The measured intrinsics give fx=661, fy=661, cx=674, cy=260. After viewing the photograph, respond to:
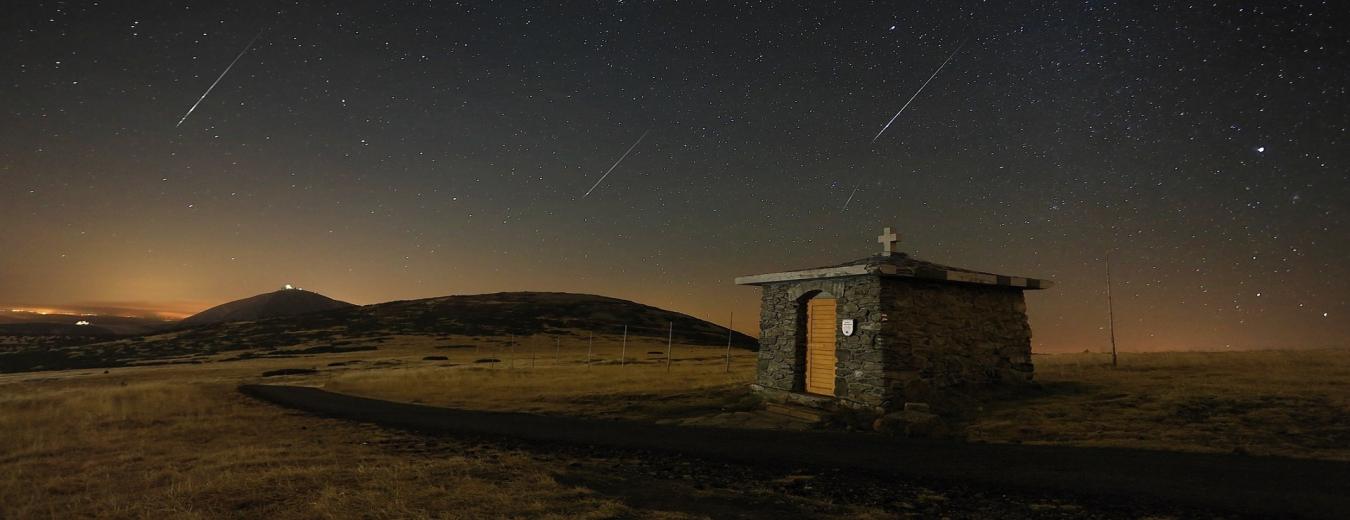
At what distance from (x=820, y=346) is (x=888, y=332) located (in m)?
2.53

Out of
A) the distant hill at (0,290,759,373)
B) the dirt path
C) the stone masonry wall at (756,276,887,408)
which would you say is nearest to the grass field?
the dirt path

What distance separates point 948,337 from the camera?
16.5 m

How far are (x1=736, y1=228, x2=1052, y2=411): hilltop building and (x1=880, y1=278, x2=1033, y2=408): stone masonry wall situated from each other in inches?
1.0

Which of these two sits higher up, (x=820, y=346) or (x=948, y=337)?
(x=948, y=337)

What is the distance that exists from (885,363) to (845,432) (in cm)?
262

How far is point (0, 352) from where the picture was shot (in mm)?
70500

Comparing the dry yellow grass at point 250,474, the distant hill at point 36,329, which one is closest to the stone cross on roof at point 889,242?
the dry yellow grass at point 250,474

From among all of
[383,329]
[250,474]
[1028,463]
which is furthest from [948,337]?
[383,329]

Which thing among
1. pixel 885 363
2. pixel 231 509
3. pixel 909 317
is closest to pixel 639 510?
pixel 231 509

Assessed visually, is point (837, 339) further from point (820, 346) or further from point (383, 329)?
point (383, 329)

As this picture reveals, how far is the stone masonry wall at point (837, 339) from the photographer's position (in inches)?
616

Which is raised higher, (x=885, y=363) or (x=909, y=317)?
(x=909, y=317)

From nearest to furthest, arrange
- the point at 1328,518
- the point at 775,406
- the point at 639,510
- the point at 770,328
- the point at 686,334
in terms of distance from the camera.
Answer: the point at 1328,518, the point at 639,510, the point at 775,406, the point at 770,328, the point at 686,334

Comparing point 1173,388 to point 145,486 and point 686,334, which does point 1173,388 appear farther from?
point 686,334
